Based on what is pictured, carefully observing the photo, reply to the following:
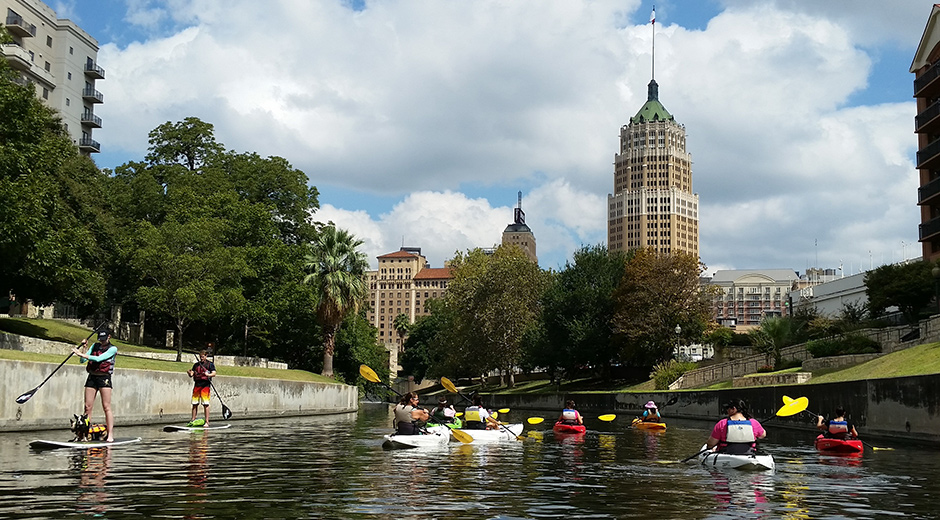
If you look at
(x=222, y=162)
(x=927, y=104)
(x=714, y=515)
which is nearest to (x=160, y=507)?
(x=714, y=515)

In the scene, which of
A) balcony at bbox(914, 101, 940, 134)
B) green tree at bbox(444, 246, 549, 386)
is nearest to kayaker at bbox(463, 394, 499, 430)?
balcony at bbox(914, 101, 940, 134)

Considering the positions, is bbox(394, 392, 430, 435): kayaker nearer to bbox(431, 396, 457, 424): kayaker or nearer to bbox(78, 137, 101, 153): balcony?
bbox(431, 396, 457, 424): kayaker

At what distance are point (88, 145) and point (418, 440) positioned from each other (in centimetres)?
7787

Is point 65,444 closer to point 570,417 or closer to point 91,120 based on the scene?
point 570,417

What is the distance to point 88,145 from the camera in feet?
292

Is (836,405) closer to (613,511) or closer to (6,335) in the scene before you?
(613,511)

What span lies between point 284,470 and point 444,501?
4543 mm

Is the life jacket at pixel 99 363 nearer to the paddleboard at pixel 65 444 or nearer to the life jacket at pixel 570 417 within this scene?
the paddleboard at pixel 65 444

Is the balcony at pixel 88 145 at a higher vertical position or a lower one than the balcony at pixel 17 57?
lower

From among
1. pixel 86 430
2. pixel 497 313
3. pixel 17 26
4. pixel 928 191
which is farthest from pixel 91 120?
pixel 86 430

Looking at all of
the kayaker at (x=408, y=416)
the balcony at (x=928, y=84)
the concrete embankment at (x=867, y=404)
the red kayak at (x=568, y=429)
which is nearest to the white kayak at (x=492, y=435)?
the kayaker at (x=408, y=416)

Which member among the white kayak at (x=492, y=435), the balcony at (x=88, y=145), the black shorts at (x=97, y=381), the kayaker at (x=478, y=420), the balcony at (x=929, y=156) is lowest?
the white kayak at (x=492, y=435)

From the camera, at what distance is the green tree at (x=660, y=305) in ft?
221

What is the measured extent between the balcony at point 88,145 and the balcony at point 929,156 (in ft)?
240
